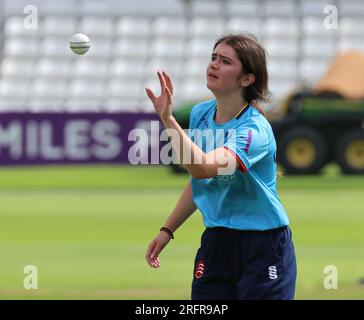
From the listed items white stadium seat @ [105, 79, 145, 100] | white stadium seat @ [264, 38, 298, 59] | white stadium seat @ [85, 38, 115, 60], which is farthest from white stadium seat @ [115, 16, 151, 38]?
white stadium seat @ [264, 38, 298, 59]

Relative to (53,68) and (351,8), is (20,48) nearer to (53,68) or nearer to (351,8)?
(53,68)

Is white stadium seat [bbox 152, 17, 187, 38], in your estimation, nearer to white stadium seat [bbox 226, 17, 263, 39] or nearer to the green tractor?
Answer: white stadium seat [bbox 226, 17, 263, 39]

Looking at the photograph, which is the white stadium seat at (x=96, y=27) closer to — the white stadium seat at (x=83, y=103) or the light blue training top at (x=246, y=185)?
the white stadium seat at (x=83, y=103)

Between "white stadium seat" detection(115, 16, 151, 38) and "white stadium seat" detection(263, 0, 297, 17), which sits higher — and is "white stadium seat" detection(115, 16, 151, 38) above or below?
below

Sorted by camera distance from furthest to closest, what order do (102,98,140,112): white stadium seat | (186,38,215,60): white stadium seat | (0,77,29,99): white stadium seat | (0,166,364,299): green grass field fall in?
(186,38,215,60): white stadium seat < (0,77,29,99): white stadium seat < (102,98,140,112): white stadium seat < (0,166,364,299): green grass field

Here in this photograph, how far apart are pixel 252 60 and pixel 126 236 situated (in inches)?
331

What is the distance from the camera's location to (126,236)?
1354 cm

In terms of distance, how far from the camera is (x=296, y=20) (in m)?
38.9

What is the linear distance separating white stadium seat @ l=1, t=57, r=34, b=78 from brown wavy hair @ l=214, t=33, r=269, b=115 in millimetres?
33871

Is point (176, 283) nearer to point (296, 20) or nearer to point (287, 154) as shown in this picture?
point (287, 154)

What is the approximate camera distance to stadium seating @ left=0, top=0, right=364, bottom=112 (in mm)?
38125
